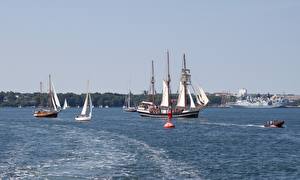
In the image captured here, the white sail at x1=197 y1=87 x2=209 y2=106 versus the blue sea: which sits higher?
the white sail at x1=197 y1=87 x2=209 y2=106

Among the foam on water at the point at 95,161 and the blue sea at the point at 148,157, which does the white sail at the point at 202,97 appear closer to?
the blue sea at the point at 148,157

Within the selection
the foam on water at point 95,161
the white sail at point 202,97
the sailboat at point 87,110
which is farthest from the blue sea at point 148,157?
the white sail at point 202,97

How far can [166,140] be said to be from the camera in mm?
101500

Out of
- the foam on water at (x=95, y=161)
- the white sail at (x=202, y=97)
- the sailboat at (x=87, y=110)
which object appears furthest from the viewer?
the white sail at (x=202, y=97)

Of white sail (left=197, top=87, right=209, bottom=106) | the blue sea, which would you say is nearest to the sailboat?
white sail (left=197, top=87, right=209, bottom=106)

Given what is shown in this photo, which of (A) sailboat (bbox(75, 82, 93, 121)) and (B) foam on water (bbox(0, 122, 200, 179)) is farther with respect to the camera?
(A) sailboat (bbox(75, 82, 93, 121))

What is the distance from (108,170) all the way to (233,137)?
49789 millimetres

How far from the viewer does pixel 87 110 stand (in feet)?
620

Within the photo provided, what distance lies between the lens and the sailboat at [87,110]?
175 m

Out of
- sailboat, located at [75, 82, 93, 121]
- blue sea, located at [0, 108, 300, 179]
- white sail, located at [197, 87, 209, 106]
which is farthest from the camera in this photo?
white sail, located at [197, 87, 209, 106]

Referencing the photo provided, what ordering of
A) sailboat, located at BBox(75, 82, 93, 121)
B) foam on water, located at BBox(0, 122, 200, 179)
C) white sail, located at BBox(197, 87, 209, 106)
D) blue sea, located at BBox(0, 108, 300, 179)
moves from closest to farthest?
foam on water, located at BBox(0, 122, 200, 179)
blue sea, located at BBox(0, 108, 300, 179)
sailboat, located at BBox(75, 82, 93, 121)
white sail, located at BBox(197, 87, 209, 106)

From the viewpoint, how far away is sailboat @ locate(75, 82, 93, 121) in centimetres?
17525

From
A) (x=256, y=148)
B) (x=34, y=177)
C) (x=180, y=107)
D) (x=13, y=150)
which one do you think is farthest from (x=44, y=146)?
(x=180, y=107)

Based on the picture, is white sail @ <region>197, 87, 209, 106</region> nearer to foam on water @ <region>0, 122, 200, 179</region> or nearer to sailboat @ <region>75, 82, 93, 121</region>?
sailboat @ <region>75, 82, 93, 121</region>
